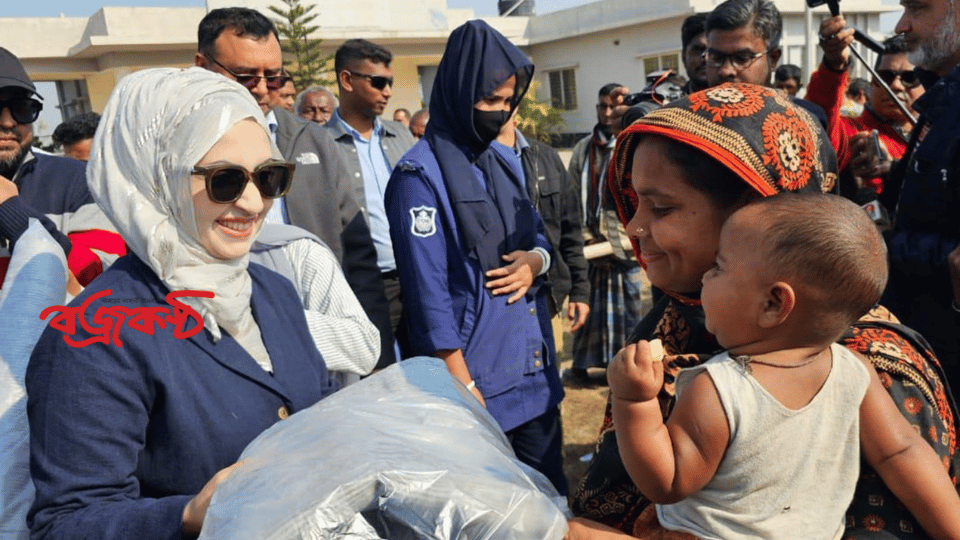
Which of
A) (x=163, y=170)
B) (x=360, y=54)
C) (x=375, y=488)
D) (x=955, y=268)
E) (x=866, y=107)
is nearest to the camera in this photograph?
(x=375, y=488)

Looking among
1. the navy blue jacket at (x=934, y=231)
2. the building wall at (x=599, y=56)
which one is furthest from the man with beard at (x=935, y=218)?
the building wall at (x=599, y=56)

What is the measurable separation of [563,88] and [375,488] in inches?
1076

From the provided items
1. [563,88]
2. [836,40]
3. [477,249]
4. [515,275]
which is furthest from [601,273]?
[563,88]

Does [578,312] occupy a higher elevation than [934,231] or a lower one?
lower

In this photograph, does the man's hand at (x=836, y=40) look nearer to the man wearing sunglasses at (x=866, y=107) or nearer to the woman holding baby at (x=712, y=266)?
the man wearing sunglasses at (x=866, y=107)

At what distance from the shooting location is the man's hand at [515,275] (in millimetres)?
2812

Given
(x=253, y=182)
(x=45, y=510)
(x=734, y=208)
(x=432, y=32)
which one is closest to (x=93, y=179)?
(x=253, y=182)

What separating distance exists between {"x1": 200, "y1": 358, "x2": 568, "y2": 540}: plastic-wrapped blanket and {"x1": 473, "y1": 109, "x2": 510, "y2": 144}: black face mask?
1754 millimetres

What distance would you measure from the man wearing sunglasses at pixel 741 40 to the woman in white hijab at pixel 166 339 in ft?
8.43

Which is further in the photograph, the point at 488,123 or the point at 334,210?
the point at 334,210

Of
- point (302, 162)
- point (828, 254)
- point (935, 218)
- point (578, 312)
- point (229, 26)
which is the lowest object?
point (578, 312)

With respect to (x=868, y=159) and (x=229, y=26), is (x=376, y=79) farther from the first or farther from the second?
(x=868, y=159)

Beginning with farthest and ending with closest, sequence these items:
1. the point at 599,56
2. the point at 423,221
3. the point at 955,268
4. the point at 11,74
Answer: the point at 599,56
the point at 11,74
the point at 423,221
the point at 955,268

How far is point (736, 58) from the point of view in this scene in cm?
355
